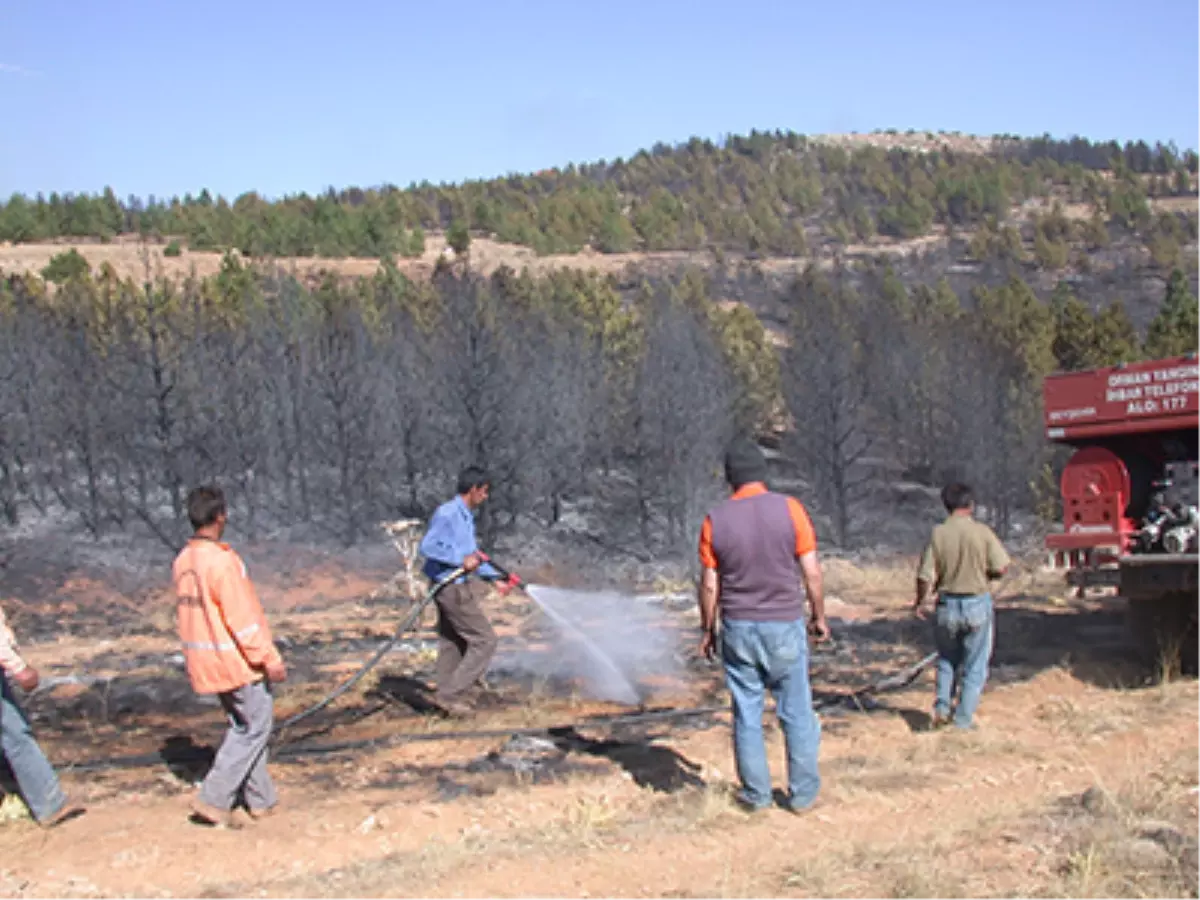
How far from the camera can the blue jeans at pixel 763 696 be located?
236 inches

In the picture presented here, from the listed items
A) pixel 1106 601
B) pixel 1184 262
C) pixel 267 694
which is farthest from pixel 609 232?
pixel 267 694

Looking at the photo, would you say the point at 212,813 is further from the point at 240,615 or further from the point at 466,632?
the point at 466,632

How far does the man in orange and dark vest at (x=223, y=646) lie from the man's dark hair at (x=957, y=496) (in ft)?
15.5

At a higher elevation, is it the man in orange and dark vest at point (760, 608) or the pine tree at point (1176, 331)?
the pine tree at point (1176, 331)

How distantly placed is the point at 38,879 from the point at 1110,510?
8.86 meters

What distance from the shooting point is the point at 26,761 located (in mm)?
6250

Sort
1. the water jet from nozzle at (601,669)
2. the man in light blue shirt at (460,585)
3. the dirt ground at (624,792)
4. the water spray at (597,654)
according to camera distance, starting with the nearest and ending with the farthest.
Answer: the dirt ground at (624,792) < the man in light blue shirt at (460,585) < the water spray at (597,654) < the water jet from nozzle at (601,669)

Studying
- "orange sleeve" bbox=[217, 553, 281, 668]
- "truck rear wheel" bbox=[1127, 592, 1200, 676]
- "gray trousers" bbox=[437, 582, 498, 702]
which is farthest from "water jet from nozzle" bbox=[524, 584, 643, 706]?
"truck rear wheel" bbox=[1127, 592, 1200, 676]

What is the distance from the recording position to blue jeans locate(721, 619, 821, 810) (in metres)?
5.99

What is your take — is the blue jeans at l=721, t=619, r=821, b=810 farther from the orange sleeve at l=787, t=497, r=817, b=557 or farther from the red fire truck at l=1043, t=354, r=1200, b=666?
the red fire truck at l=1043, t=354, r=1200, b=666

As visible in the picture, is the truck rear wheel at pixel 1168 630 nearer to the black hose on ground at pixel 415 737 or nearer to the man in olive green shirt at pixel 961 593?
the man in olive green shirt at pixel 961 593

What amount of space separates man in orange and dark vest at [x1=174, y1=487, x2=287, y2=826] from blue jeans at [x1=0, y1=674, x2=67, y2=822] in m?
0.82

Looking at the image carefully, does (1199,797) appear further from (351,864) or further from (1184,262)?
(1184,262)

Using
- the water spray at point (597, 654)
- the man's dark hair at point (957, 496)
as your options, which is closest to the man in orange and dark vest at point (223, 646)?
the water spray at point (597, 654)
